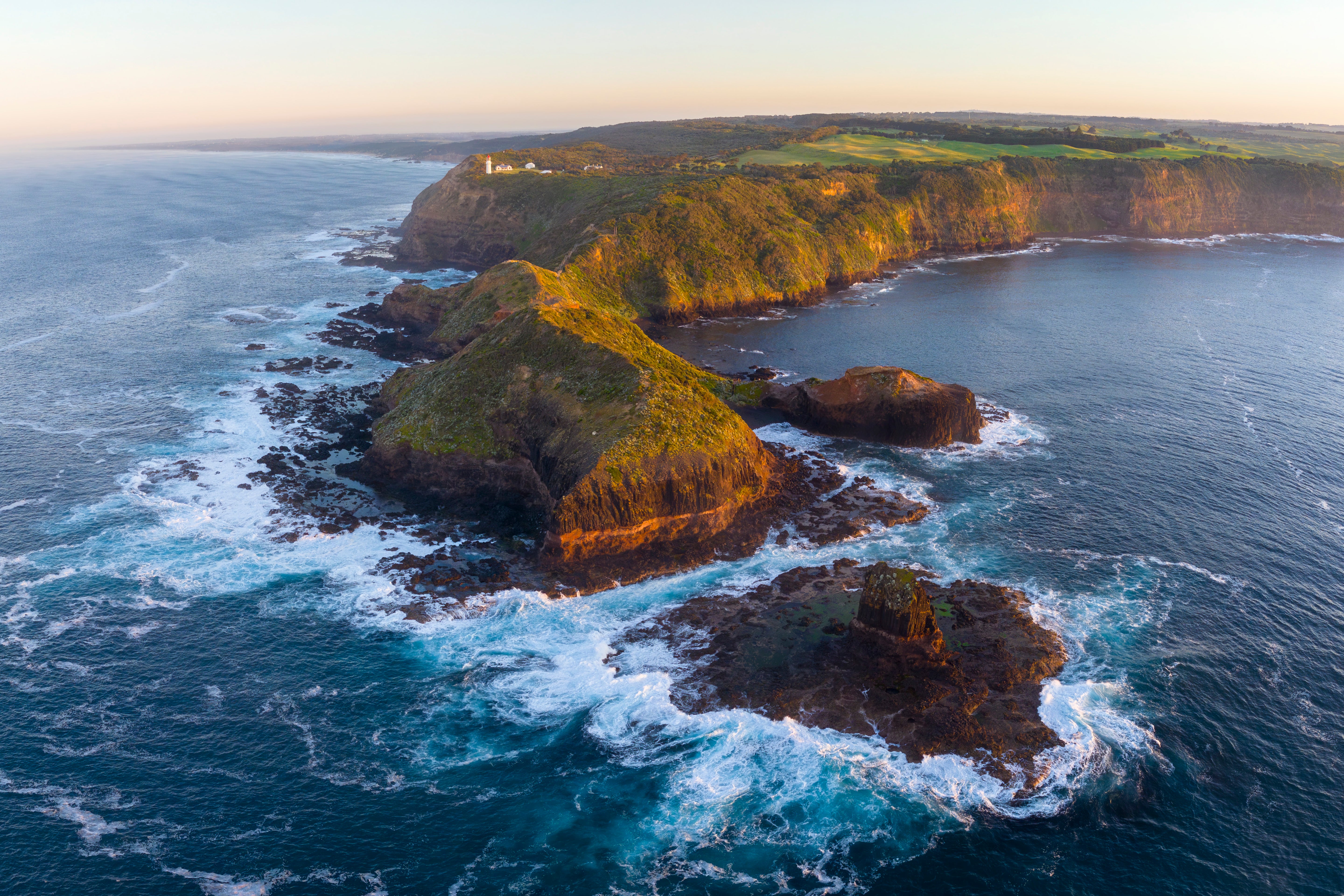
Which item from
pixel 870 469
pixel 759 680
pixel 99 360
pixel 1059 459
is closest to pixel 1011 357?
pixel 1059 459

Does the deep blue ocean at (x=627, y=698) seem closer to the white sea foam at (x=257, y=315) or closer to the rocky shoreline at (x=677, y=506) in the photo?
the rocky shoreline at (x=677, y=506)

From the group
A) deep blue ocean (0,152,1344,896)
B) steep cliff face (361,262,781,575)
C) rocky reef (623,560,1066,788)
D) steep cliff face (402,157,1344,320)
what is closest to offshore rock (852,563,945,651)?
rocky reef (623,560,1066,788)

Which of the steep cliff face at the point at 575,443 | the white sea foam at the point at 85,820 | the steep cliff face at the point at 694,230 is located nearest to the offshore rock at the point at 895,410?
the steep cliff face at the point at 575,443

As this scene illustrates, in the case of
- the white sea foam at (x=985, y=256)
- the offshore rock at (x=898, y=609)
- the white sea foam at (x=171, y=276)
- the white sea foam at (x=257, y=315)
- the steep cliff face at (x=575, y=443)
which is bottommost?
the offshore rock at (x=898, y=609)

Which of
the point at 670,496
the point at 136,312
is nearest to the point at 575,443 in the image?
the point at 670,496

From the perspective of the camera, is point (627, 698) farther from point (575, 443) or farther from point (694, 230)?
point (694, 230)
